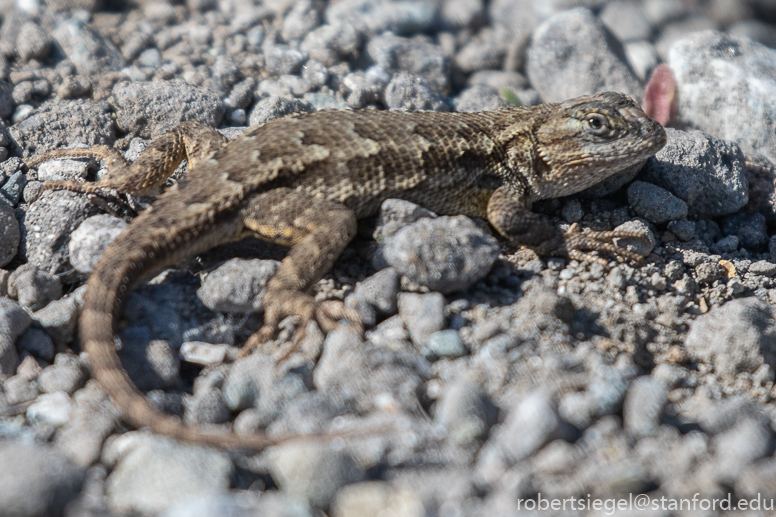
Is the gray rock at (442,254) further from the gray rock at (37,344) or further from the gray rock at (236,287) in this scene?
the gray rock at (37,344)

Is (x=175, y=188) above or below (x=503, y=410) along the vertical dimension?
above

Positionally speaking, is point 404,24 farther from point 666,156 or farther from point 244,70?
point 666,156

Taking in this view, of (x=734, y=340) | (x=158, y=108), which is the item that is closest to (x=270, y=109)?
(x=158, y=108)

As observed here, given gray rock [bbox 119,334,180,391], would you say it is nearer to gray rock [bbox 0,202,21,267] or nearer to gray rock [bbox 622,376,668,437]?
gray rock [bbox 0,202,21,267]

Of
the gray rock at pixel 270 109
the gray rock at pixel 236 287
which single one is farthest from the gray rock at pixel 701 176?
the gray rock at pixel 236 287

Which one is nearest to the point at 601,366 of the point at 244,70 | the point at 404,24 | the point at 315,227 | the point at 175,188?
the point at 315,227

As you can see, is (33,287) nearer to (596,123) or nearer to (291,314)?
(291,314)
